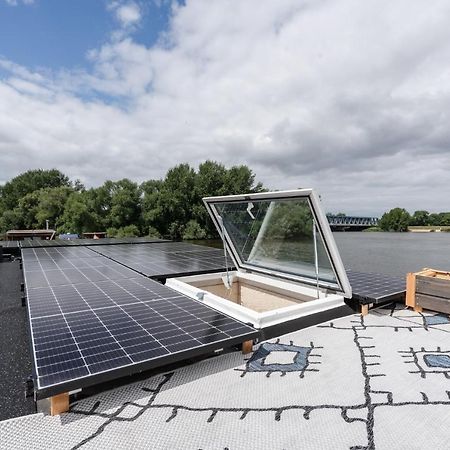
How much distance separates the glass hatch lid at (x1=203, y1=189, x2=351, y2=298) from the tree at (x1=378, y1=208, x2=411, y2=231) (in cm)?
4671

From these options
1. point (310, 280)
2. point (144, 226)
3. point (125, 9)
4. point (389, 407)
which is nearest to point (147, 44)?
point (125, 9)

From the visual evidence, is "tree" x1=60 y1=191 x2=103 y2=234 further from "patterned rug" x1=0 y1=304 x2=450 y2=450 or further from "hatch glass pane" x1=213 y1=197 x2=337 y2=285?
"patterned rug" x1=0 y1=304 x2=450 y2=450

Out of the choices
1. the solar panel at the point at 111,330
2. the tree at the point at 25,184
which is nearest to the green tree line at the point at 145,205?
the tree at the point at 25,184

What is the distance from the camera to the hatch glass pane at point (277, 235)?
4.59 meters

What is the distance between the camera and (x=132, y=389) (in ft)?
8.45

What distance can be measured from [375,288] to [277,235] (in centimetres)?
174

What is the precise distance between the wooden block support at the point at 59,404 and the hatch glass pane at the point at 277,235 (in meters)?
3.31

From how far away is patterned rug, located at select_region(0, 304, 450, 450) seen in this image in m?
2.00

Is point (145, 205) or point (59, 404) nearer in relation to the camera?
point (59, 404)

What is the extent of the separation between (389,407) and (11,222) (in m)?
43.1

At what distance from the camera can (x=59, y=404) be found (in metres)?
2.26

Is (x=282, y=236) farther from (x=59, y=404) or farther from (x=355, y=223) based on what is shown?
(x=355, y=223)

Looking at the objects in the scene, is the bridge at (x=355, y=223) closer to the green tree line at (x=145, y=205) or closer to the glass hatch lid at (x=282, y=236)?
the green tree line at (x=145, y=205)

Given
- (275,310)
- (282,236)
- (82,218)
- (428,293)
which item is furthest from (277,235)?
(82,218)
